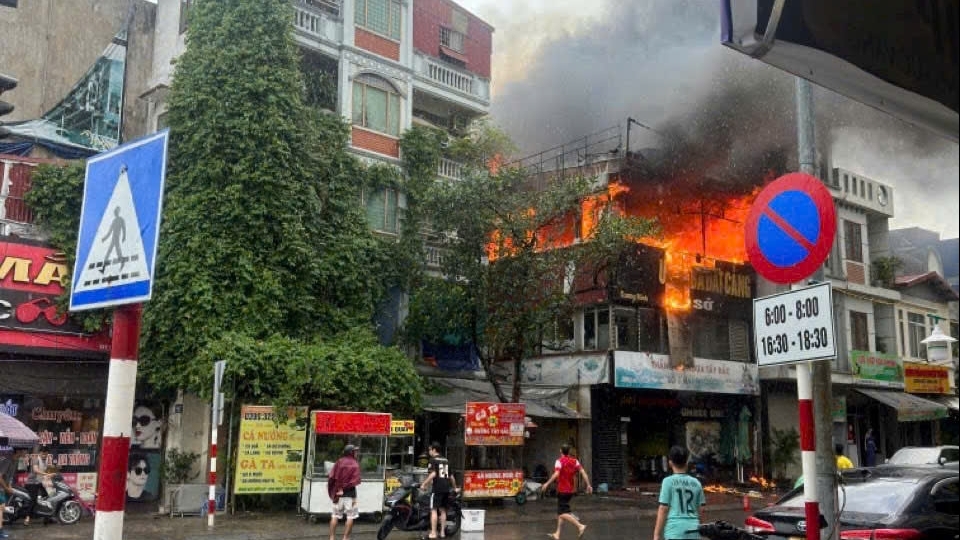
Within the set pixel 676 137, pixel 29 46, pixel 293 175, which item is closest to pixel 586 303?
pixel 676 137

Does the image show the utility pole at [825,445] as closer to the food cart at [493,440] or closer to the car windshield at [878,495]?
the car windshield at [878,495]

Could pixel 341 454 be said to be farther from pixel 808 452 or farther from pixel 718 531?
pixel 808 452

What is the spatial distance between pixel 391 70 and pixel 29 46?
1026cm

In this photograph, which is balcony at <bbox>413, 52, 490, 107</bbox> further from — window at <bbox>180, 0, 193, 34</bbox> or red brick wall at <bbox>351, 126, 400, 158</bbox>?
window at <bbox>180, 0, 193, 34</bbox>

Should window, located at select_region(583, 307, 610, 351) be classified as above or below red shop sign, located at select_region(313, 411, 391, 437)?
above

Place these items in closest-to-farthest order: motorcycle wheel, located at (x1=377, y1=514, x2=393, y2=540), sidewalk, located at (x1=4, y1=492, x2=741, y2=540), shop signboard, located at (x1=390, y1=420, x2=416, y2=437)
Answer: motorcycle wheel, located at (x1=377, y1=514, x2=393, y2=540) → sidewalk, located at (x1=4, y1=492, x2=741, y2=540) → shop signboard, located at (x1=390, y1=420, x2=416, y2=437)

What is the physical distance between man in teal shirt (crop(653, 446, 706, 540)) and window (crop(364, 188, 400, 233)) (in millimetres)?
18069

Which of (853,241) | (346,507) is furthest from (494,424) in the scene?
(853,241)

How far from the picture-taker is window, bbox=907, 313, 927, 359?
35219mm

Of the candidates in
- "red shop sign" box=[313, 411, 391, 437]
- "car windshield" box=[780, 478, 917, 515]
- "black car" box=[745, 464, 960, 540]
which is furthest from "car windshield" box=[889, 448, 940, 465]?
"red shop sign" box=[313, 411, 391, 437]

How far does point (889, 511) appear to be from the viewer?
311 inches

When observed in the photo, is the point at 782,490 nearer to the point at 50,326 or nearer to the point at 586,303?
the point at 586,303

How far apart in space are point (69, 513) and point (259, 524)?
3.70 m

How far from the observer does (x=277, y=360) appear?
58.9ft
